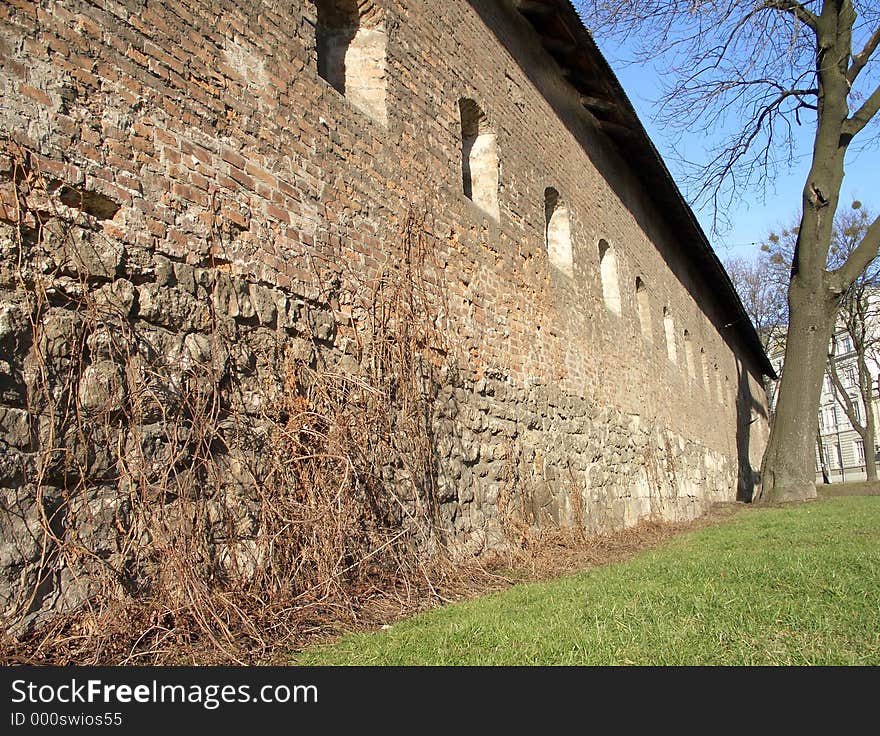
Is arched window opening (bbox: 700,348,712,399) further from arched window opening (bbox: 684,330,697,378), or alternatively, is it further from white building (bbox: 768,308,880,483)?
white building (bbox: 768,308,880,483)

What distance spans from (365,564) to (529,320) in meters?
3.85

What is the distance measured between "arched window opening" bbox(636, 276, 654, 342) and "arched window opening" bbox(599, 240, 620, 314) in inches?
69.6

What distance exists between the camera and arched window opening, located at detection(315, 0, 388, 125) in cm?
570

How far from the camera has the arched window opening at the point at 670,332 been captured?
48.2 feet

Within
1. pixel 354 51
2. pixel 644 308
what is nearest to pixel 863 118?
pixel 644 308

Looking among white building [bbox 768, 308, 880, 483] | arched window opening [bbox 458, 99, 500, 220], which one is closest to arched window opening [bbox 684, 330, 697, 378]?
arched window opening [bbox 458, 99, 500, 220]

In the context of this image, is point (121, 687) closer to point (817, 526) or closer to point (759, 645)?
point (759, 645)

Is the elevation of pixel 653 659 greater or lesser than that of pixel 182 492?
lesser

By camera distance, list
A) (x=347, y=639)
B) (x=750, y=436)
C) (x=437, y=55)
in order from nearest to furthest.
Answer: (x=347, y=639) → (x=437, y=55) → (x=750, y=436)

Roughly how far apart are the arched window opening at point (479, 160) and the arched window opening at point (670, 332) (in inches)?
317

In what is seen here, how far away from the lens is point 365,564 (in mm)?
4434

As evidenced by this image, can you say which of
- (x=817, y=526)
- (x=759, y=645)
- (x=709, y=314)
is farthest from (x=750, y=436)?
(x=759, y=645)

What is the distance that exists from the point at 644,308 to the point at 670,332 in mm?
2321

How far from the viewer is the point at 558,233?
9570 millimetres
